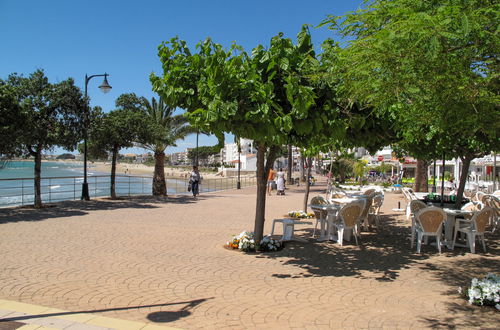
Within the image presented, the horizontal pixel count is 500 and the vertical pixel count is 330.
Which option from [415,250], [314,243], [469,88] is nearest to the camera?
[469,88]

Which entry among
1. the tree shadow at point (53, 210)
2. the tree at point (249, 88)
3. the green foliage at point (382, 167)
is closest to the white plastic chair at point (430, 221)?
the tree at point (249, 88)

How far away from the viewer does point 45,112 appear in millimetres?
13602

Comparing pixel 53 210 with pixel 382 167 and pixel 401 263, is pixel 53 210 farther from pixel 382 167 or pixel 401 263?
pixel 382 167

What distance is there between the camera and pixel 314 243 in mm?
8344

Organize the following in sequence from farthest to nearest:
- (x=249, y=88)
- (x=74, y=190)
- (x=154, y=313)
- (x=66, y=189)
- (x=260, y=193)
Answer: (x=66, y=189), (x=74, y=190), (x=260, y=193), (x=249, y=88), (x=154, y=313)

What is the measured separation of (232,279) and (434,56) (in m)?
4.15

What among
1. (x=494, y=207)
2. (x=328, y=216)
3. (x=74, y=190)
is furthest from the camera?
(x=74, y=190)

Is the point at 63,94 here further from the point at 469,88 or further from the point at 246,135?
the point at 469,88

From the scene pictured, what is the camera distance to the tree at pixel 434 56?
2930 millimetres

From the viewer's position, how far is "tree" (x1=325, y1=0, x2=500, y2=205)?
293 cm

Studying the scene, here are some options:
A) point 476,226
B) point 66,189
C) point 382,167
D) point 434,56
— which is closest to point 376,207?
point 476,226

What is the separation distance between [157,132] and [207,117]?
13429mm

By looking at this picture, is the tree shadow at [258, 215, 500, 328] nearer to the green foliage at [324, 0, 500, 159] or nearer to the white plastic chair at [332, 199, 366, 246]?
the white plastic chair at [332, 199, 366, 246]

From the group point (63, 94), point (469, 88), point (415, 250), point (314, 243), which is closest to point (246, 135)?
point (469, 88)
